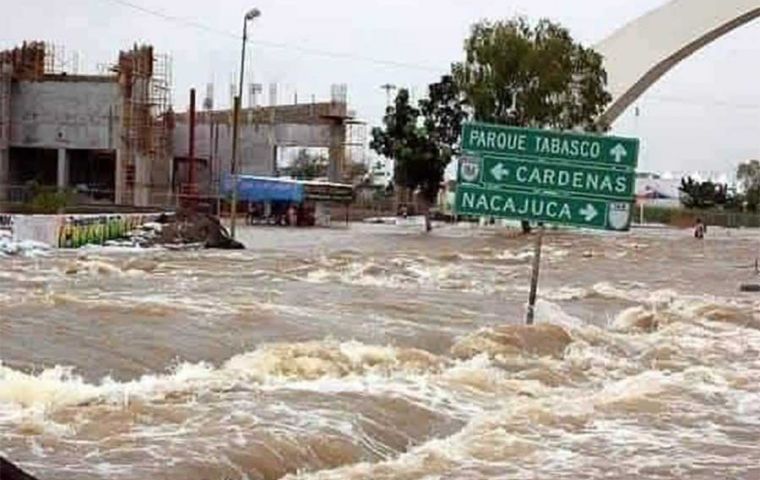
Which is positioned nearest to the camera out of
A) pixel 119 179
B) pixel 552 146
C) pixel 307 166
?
pixel 552 146

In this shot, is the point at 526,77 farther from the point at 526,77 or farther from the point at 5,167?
the point at 5,167

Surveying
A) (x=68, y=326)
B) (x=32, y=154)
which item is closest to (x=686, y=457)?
(x=68, y=326)

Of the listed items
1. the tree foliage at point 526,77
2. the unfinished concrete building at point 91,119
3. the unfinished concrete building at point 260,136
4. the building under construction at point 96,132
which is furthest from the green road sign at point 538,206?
the unfinished concrete building at point 260,136

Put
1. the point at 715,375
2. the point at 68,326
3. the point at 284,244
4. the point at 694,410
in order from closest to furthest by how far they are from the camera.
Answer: the point at 694,410 < the point at 715,375 < the point at 68,326 < the point at 284,244

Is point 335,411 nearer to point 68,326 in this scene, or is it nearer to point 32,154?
point 68,326

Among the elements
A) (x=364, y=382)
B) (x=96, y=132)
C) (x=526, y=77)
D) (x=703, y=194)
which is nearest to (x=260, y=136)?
(x=96, y=132)

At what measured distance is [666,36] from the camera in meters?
85.5

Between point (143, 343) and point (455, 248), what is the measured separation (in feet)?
106

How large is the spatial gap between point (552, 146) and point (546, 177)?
35 cm

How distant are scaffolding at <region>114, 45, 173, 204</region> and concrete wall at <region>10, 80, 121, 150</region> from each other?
3.44 feet

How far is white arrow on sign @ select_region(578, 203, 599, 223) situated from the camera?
46.5ft

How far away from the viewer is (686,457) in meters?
9.69

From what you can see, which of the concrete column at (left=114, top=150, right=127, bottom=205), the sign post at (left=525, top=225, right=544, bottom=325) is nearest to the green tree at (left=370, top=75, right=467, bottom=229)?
the concrete column at (left=114, top=150, right=127, bottom=205)

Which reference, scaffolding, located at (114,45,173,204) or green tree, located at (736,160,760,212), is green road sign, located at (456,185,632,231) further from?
green tree, located at (736,160,760,212)
